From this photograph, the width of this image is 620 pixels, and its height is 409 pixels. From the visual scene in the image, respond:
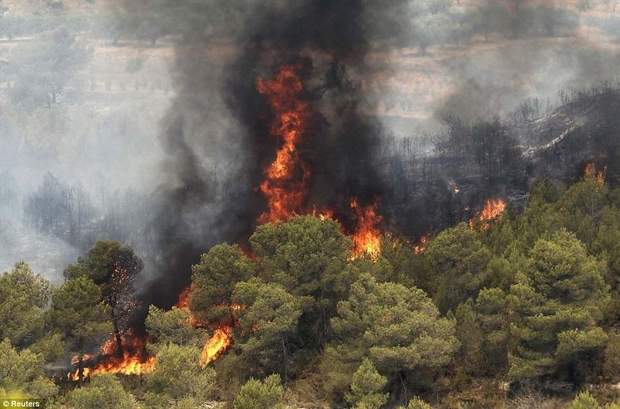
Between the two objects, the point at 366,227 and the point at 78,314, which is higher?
the point at 78,314

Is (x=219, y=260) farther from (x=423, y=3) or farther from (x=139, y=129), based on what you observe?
(x=423, y=3)

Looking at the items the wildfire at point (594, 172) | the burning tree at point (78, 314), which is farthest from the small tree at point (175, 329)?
the wildfire at point (594, 172)

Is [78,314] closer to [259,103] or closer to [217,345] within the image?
[217,345]

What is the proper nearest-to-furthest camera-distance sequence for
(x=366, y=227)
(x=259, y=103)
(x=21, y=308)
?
1. (x=21, y=308)
2. (x=366, y=227)
3. (x=259, y=103)

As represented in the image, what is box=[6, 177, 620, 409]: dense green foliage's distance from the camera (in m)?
46.8

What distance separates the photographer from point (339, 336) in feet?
175

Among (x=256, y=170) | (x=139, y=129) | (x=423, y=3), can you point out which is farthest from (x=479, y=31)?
(x=139, y=129)

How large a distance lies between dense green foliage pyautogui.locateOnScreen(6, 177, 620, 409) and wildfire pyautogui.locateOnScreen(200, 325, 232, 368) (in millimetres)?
4169

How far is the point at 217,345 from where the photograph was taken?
6888 centimetres

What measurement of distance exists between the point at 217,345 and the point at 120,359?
9579 mm

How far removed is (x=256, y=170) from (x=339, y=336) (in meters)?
43.7

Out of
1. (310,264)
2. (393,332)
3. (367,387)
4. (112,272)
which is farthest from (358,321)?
(112,272)
